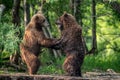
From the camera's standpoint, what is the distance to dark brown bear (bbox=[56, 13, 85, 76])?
10562 mm

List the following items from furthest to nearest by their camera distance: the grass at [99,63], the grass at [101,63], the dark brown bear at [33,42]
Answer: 1. the grass at [101,63]
2. the grass at [99,63]
3. the dark brown bear at [33,42]

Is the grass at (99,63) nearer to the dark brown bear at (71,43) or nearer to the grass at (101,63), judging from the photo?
the grass at (101,63)

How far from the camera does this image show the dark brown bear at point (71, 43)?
34.7 feet

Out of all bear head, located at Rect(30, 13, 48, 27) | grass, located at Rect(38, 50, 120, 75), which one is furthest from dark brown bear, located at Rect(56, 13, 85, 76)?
grass, located at Rect(38, 50, 120, 75)

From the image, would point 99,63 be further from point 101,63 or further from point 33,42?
point 33,42

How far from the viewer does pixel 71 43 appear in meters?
10.6

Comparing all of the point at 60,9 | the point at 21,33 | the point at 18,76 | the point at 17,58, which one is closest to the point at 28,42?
the point at 18,76

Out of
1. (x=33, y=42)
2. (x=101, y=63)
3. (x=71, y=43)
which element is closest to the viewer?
(x=71, y=43)

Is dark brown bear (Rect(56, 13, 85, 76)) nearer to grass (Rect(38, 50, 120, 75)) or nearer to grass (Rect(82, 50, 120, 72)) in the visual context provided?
grass (Rect(38, 50, 120, 75))

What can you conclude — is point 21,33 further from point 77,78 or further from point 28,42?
point 77,78

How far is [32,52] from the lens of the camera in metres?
11.1

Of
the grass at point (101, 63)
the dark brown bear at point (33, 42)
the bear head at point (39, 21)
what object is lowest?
the grass at point (101, 63)

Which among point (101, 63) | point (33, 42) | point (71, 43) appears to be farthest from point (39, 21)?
point (101, 63)

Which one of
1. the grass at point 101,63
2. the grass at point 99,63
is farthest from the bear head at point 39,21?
the grass at point 101,63
